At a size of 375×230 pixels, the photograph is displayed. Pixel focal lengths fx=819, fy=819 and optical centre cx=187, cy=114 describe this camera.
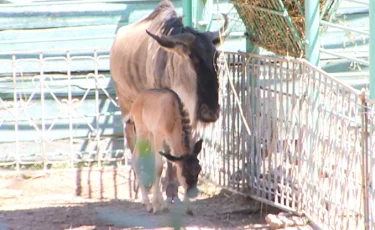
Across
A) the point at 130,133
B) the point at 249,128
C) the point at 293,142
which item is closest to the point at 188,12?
the point at 130,133

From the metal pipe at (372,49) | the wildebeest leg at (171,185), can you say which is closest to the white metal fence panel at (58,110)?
the wildebeest leg at (171,185)

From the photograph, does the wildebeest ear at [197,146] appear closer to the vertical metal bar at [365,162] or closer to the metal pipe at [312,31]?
the metal pipe at [312,31]

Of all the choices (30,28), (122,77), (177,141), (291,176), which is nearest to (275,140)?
(291,176)

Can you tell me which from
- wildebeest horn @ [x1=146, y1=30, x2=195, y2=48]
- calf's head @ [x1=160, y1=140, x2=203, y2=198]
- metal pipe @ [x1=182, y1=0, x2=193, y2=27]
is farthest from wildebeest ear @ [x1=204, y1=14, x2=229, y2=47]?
metal pipe @ [x1=182, y1=0, x2=193, y2=27]

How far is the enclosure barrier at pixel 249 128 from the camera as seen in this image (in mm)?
6152

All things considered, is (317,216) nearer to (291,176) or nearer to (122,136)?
(291,176)

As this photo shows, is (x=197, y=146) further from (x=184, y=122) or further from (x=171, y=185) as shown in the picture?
(x=171, y=185)

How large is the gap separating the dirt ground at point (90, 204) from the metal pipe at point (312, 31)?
1.69 m

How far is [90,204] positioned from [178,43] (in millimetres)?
2362

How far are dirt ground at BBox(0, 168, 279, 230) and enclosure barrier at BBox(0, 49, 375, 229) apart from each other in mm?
218

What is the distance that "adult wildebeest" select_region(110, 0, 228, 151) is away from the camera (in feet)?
24.8

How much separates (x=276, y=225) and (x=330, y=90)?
57.4 inches

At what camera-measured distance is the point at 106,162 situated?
11.0 meters

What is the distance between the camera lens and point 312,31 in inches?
277
